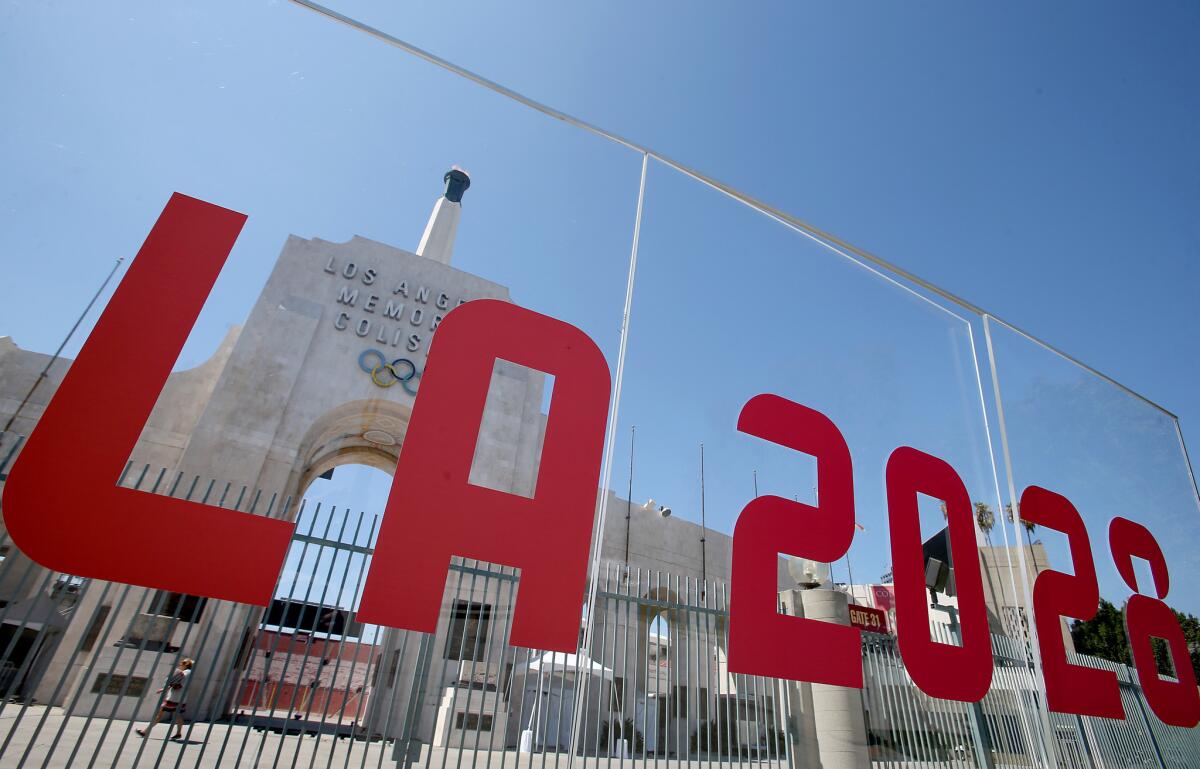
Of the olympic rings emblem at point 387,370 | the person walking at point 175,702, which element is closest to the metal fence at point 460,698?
the person walking at point 175,702

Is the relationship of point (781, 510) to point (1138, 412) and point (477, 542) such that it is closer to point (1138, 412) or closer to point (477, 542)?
point (477, 542)

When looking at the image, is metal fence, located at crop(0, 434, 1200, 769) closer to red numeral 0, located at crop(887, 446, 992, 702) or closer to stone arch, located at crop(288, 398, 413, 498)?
red numeral 0, located at crop(887, 446, 992, 702)

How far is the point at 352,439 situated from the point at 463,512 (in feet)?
53.2

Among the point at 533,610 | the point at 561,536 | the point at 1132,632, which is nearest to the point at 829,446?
the point at 561,536

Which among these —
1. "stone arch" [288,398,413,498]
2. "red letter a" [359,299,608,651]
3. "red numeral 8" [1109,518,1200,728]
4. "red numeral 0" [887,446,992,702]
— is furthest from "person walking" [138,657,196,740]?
"red numeral 8" [1109,518,1200,728]

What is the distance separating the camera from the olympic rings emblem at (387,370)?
654 inches

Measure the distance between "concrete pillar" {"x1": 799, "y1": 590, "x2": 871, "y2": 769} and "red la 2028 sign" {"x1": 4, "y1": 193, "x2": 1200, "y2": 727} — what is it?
5.03ft

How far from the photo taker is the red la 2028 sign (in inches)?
152

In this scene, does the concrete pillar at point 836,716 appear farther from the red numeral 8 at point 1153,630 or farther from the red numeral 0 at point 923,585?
the red numeral 8 at point 1153,630

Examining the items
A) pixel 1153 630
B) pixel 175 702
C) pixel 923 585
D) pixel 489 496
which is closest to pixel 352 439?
pixel 175 702

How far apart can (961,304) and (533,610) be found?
6.61 metres

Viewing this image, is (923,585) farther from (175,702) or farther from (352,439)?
(352,439)

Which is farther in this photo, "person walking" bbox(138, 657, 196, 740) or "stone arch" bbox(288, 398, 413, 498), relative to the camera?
"stone arch" bbox(288, 398, 413, 498)

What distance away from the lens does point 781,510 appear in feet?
19.3
